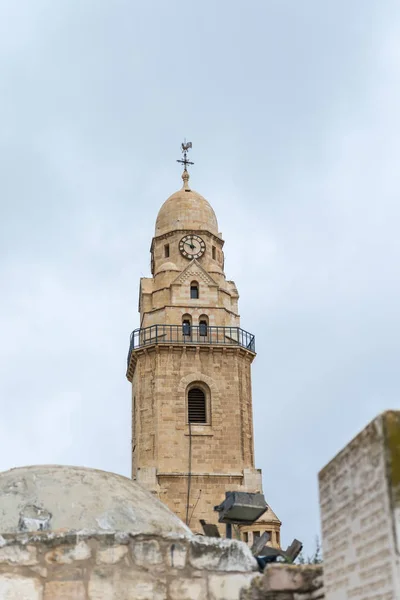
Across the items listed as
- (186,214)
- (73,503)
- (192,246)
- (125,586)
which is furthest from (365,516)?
(186,214)

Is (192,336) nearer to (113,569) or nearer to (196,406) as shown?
(196,406)

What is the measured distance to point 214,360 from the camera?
33500 millimetres

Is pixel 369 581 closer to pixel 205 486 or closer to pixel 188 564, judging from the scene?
pixel 188 564

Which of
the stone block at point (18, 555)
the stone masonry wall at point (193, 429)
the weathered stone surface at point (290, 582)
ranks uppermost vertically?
the stone masonry wall at point (193, 429)

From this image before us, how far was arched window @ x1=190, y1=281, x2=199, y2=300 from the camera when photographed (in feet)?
117

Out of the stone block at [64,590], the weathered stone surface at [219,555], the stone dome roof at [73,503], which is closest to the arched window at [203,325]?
the stone dome roof at [73,503]

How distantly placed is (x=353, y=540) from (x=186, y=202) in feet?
116

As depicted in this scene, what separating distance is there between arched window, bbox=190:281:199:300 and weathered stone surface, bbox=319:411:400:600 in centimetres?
→ 3209

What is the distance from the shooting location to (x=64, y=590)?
4297mm

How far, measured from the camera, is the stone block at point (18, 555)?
14.2 feet

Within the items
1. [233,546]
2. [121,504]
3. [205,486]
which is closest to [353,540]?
[233,546]

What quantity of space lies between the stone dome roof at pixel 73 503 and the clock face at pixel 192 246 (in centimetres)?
3144

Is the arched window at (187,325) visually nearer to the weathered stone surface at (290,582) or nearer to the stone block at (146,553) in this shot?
the stone block at (146,553)

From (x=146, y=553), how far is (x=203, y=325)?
3033 cm
